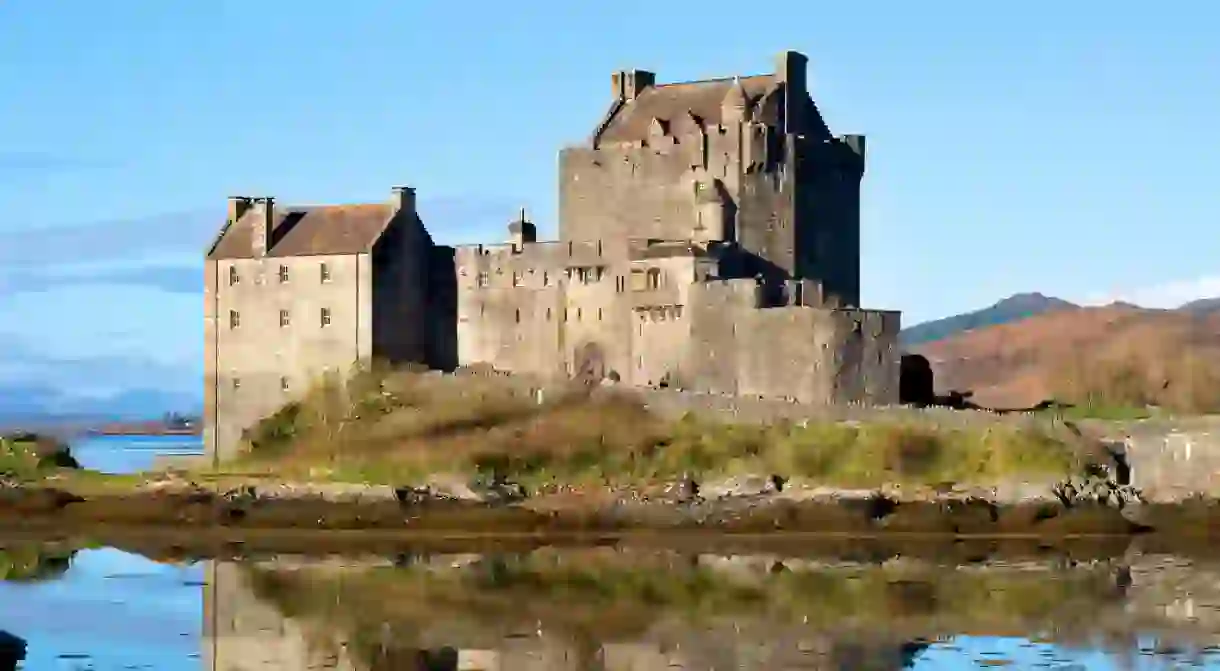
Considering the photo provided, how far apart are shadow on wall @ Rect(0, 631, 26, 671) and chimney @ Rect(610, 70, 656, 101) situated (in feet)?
107

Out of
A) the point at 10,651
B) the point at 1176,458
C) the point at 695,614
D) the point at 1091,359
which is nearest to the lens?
the point at 10,651

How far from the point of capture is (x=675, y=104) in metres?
59.7

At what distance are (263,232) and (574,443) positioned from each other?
12049 millimetres

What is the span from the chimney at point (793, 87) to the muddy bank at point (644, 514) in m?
13.7

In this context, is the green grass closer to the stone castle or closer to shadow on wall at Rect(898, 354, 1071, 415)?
the stone castle

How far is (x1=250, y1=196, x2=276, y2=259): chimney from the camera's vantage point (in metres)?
58.6

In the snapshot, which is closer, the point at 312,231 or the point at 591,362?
the point at 591,362

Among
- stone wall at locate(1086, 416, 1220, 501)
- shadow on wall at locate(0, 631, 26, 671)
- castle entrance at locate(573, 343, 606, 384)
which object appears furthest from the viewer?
castle entrance at locate(573, 343, 606, 384)

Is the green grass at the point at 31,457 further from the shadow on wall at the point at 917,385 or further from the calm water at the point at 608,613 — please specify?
the shadow on wall at the point at 917,385

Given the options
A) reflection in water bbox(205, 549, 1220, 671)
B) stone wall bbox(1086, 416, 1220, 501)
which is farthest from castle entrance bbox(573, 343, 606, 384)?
stone wall bbox(1086, 416, 1220, 501)

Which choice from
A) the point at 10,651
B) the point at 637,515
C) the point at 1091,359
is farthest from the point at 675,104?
the point at 10,651

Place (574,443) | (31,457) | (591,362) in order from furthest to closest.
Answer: (31,457) → (591,362) → (574,443)

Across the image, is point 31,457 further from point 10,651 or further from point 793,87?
point 10,651

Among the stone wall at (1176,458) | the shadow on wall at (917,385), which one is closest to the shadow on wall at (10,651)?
the stone wall at (1176,458)
